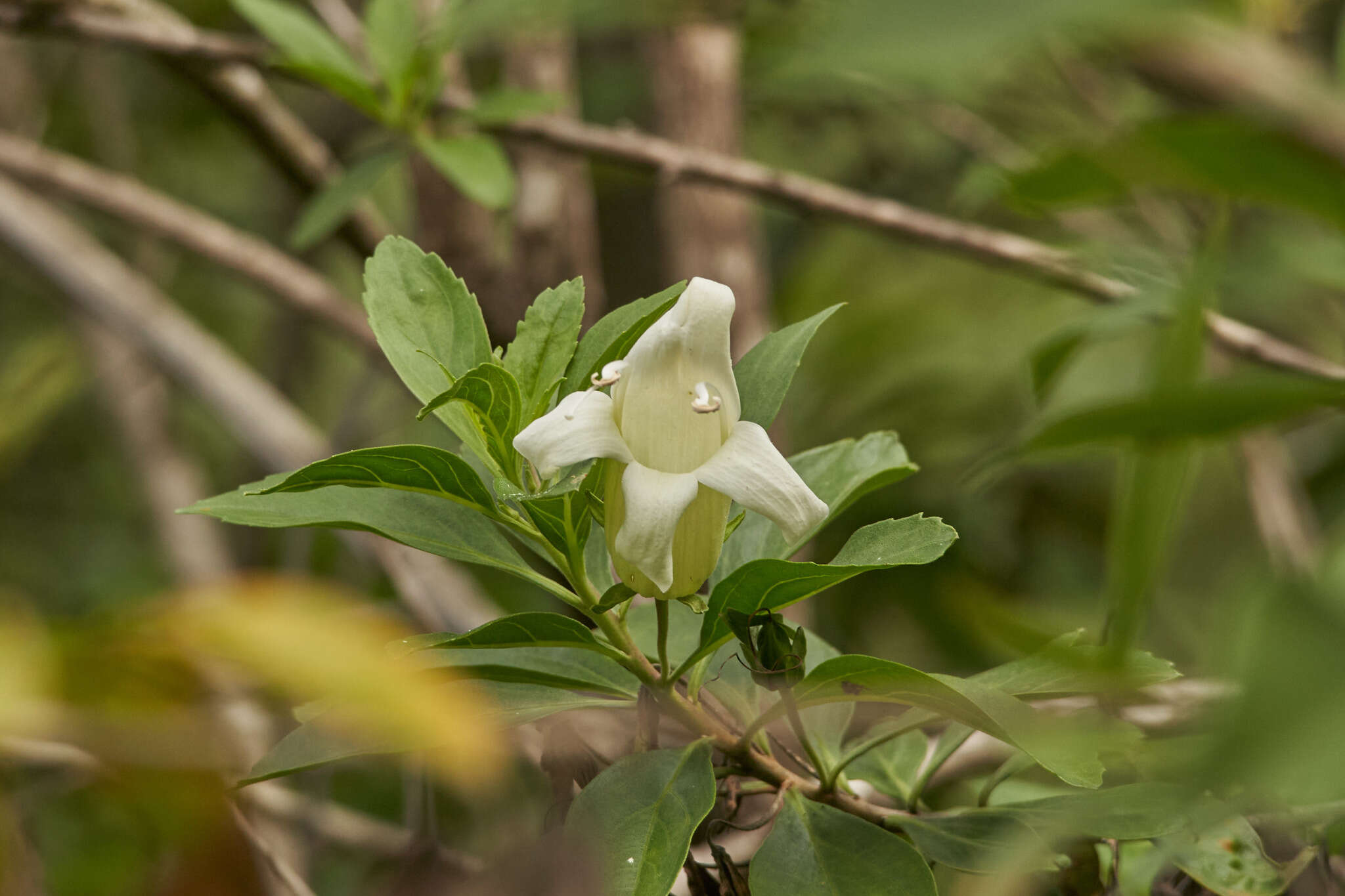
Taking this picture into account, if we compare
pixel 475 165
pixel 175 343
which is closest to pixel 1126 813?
pixel 475 165

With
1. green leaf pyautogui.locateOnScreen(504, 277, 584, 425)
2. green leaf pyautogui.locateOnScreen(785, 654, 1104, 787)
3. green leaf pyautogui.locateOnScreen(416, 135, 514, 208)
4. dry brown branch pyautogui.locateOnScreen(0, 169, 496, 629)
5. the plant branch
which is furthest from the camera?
dry brown branch pyautogui.locateOnScreen(0, 169, 496, 629)

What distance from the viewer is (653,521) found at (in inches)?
15.5

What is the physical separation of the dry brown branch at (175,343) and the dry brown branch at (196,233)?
138 millimetres

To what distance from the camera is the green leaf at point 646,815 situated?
39 cm

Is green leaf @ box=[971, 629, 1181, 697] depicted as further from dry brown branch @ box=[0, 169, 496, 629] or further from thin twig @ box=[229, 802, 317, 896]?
dry brown branch @ box=[0, 169, 496, 629]

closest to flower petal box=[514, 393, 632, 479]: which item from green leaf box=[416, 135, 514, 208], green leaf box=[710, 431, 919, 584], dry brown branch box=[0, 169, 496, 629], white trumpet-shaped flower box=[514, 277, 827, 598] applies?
white trumpet-shaped flower box=[514, 277, 827, 598]

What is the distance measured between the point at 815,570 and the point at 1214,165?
0.71ft

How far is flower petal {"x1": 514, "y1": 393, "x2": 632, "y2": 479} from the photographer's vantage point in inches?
15.4

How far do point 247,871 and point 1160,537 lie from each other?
0.33 meters

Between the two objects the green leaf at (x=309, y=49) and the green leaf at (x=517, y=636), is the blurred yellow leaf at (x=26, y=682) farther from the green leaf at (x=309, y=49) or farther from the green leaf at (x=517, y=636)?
the green leaf at (x=309, y=49)

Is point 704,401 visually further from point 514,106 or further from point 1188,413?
point 514,106

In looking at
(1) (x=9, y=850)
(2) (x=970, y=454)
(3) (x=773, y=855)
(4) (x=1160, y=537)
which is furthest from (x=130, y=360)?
(4) (x=1160, y=537)

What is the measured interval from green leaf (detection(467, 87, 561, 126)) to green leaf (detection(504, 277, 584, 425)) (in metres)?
0.56

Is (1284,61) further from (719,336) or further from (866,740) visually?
(866,740)
